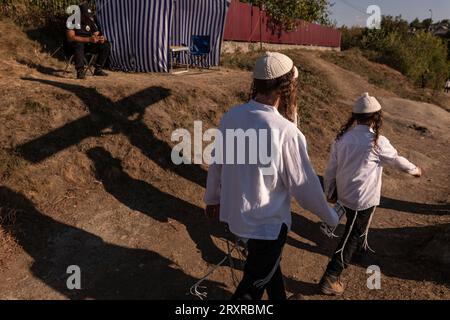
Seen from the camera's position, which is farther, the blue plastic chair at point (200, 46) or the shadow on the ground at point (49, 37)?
the blue plastic chair at point (200, 46)

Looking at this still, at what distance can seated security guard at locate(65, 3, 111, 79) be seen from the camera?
7.59 m

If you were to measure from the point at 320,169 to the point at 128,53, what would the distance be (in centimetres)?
549

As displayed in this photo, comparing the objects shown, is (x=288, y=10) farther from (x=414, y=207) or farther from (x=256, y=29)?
(x=414, y=207)

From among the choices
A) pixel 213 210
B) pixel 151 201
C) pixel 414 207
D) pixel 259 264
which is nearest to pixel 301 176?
pixel 259 264

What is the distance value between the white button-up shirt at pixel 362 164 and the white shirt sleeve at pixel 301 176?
4.53 ft

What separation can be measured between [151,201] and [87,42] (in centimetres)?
468

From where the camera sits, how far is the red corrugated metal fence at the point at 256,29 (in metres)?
18.5

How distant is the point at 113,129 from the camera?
5.68m

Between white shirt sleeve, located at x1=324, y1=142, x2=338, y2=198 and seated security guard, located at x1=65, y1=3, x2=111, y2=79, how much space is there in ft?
17.9

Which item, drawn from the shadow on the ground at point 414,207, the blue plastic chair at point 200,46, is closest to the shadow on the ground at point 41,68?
the blue plastic chair at point 200,46

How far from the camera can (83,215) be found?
4.45m

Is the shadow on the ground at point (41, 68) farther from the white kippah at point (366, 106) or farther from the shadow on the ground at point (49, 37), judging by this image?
the white kippah at point (366, 106)

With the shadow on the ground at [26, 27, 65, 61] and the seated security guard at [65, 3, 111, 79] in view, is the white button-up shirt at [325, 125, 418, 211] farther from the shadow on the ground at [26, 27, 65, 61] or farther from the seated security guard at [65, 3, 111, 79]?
the shadow on the ground at [26, 27, 65, 61]
